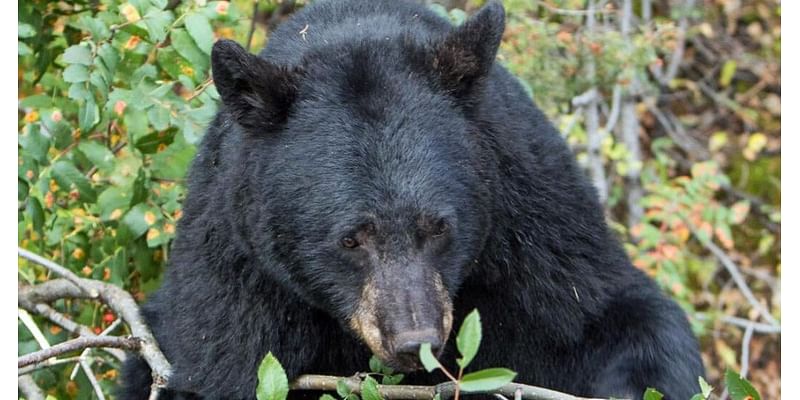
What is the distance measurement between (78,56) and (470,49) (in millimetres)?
1486

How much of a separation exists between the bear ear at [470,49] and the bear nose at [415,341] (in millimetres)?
775

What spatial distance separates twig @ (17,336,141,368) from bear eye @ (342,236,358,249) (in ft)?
2.96

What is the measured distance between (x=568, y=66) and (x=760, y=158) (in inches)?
108

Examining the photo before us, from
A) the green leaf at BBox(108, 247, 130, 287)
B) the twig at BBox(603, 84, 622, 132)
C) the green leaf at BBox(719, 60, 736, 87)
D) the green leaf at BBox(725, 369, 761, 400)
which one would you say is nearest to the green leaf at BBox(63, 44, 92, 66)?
the green leaf at BBox(108, 247, 130, 287)

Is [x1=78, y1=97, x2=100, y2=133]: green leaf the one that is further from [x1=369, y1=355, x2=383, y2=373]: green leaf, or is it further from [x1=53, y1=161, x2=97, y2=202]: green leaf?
[x1=369, y1=355, x2=383, y2=373]: green leaf

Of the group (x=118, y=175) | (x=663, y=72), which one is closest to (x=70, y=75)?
(x=118, y=175)

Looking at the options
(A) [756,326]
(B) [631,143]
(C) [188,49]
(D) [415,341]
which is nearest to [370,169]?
(D) [415,341]

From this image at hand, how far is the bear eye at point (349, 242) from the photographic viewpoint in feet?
10.9

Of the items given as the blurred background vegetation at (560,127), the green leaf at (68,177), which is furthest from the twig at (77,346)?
the green leaf at (68,177)

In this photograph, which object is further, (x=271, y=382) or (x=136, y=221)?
(x=136, y=221)

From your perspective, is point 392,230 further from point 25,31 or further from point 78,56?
point 25,31

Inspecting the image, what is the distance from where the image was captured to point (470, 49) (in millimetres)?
3461

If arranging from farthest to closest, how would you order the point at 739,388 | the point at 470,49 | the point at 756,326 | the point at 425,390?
the point at 756,326 → the point at 470,49 → the point at 425,390 → the point at 739,388

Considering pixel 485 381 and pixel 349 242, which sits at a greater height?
pixel 485 381
